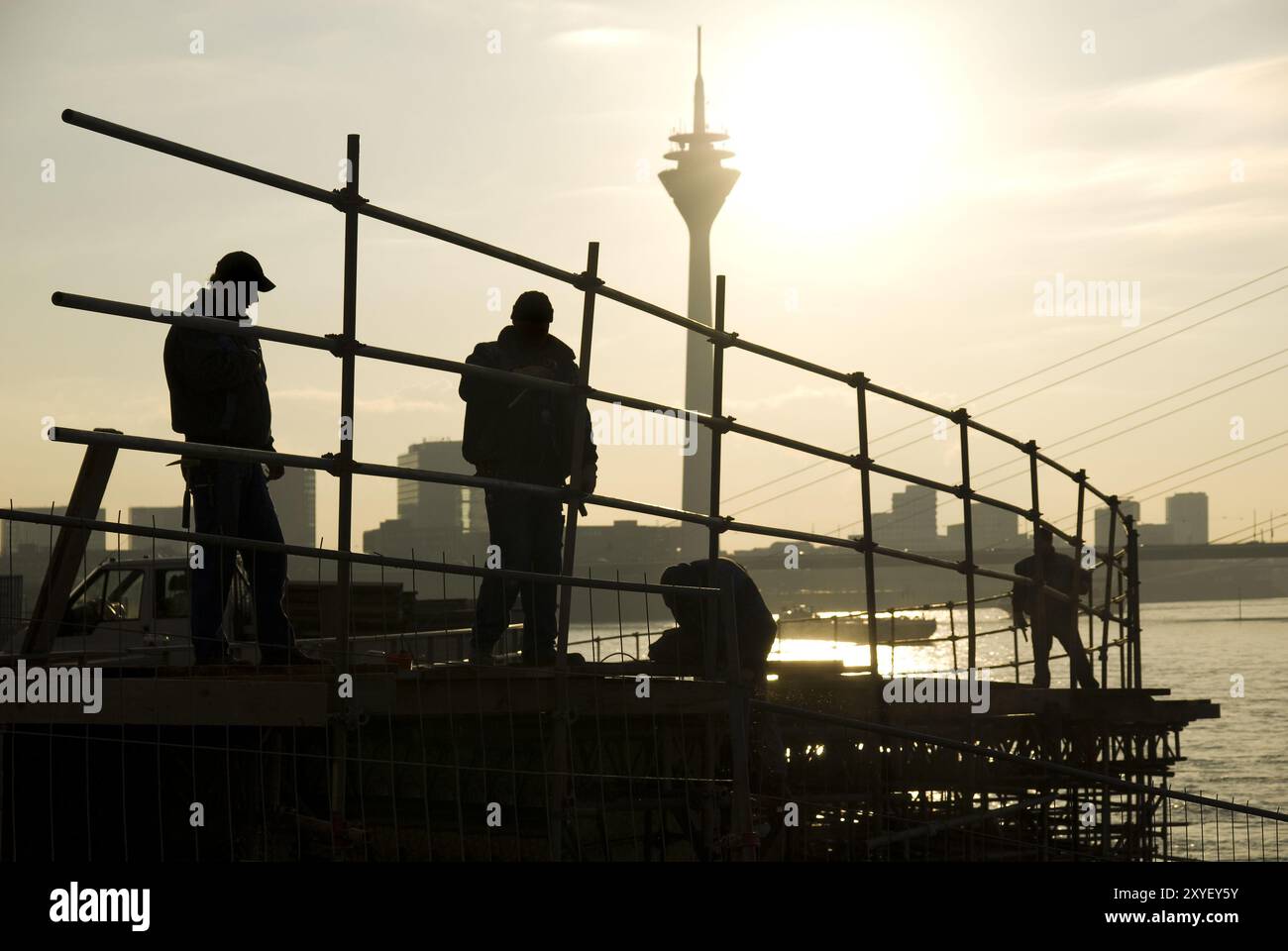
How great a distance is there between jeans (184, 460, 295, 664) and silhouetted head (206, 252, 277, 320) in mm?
608

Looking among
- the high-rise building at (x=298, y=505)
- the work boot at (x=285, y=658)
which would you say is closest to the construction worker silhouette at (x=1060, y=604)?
the work boot at (x=285, y=658)

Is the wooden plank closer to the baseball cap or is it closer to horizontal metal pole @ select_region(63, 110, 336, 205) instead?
the baseball cap

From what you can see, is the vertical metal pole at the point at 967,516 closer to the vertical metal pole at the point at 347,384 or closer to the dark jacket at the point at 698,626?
the dark jacket at the point at 698,626

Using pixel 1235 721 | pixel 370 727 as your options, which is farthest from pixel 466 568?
pixel 1235 721

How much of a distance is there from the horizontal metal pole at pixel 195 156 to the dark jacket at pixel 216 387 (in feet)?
4.17

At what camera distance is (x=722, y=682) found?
6676mm

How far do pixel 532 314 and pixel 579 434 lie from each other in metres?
1.16

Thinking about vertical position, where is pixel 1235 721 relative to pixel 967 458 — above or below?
below

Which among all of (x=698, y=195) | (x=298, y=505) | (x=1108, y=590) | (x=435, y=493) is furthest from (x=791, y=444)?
(x=698, y=195)

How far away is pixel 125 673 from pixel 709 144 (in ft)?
563

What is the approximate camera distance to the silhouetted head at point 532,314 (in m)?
Result: 8.09

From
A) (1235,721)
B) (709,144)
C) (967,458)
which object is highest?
(709,144)

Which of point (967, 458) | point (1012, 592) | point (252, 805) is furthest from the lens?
point (1012, 592)
